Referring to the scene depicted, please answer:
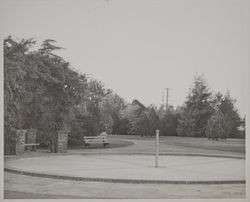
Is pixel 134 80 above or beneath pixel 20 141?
above

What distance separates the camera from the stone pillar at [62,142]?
25.9 ft

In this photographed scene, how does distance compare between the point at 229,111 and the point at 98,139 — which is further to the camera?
the point at 98,139

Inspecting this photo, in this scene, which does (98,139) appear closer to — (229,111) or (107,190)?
(107,190)

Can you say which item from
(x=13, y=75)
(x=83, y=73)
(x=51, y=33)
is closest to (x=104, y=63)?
(x=83, y=73)

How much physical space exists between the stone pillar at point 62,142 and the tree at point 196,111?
1.89m

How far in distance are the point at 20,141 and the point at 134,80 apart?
2.00 metres

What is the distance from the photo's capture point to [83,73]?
729 centimetres

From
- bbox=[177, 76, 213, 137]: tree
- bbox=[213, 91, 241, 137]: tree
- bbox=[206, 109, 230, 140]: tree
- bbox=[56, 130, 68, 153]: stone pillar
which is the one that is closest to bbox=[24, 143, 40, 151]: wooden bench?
bbox=[56, 130, 68, 153]: stone pillar

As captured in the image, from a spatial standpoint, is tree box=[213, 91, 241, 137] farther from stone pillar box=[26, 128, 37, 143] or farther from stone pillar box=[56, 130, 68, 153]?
stone pillar box=[26, 128, 37, 143]

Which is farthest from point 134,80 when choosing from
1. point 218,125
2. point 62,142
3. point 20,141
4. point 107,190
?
point 20,141

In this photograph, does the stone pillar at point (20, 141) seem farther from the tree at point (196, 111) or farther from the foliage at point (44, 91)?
the tree at point (196, 111)

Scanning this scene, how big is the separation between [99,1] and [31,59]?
137 cm

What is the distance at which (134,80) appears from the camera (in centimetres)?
718

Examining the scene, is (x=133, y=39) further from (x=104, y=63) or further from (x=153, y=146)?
(x=153, y=146)
